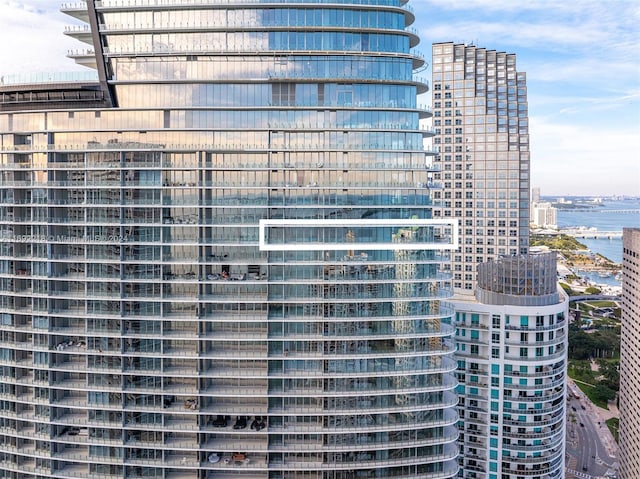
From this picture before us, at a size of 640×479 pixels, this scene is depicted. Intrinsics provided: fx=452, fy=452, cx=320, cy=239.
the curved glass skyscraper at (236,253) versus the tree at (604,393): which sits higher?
the curved glass skyscraper at (236,253)

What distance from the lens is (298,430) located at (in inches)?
1614

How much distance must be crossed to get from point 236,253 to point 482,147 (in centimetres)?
6671

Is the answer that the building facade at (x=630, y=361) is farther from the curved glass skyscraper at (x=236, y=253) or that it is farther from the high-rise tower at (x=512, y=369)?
the curved glass skyscraper at (x=236, y=253)

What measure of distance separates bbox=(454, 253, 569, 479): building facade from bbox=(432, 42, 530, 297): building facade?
40823 millimetres

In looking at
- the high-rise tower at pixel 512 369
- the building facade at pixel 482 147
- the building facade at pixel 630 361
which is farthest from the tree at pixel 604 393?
the high-rise tower at pixel 512 369

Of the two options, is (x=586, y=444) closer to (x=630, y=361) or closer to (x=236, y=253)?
(x=630, y=361)

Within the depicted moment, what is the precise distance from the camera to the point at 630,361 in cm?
6394

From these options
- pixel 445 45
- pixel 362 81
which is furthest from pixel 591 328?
pixel 362 81

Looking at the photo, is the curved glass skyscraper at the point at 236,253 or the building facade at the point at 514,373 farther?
the building facade at the point at 514,373

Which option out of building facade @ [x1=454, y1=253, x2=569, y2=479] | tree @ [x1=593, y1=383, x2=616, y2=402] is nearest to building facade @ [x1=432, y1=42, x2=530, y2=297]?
tree @ [x1=593, y1=383, x2=616, y2=402]

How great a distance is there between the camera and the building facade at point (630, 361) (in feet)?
198

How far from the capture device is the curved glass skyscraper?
41.2 meters

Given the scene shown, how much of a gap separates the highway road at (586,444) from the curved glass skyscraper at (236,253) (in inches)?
1703

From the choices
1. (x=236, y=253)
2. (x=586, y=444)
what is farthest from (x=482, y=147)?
(x=236, y=253)
